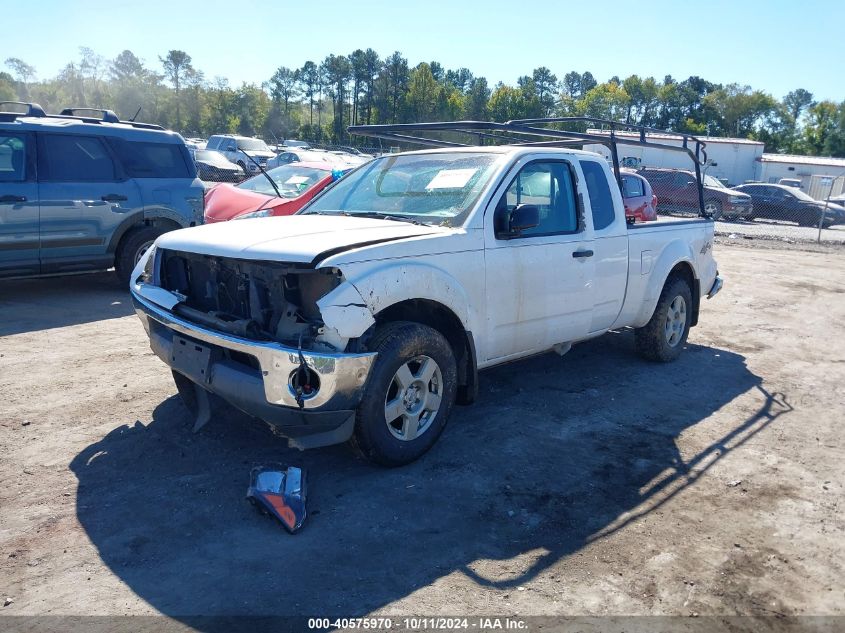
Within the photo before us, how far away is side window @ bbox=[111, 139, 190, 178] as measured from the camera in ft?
26.8

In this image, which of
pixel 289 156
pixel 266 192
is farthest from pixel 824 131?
pixel 266 192

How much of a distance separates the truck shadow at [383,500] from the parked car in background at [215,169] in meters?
17.2

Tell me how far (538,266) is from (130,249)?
5584 mm

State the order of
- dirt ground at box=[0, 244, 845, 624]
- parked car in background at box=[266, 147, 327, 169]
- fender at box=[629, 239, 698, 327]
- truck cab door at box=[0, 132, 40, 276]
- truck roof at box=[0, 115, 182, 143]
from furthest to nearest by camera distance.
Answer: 1. parked car in background at box=[266, 147, 327, 169]
2. truck roof at box=[0, 115, 182, 143]
3. truck cab door at box=[0, 132, 40, 276]
4. fender at box=[629, 239, 698, 327]
5. dirt ground at box=[0, 244, 845, 624]

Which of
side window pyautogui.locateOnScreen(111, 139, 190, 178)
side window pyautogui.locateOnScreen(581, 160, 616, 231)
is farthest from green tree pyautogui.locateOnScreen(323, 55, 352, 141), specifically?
side window pyautogui.locateOnScreen(581, 160, 616, 231)

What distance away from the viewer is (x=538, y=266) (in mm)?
4762

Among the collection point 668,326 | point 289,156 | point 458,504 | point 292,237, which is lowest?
point 458,504

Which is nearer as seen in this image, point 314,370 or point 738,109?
point 314,370

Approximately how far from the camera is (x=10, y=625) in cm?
264

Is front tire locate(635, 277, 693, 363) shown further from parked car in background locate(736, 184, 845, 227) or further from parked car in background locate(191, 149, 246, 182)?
parked car in background locate(736, 184, 845, 227)

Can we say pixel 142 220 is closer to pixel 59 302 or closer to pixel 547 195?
pixel 59 302

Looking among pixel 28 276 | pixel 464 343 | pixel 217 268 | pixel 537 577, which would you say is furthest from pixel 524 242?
pixel 28 276

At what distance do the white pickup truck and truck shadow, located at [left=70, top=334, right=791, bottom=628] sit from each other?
0.31 m

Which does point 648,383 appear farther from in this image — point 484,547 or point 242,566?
point 242,566
